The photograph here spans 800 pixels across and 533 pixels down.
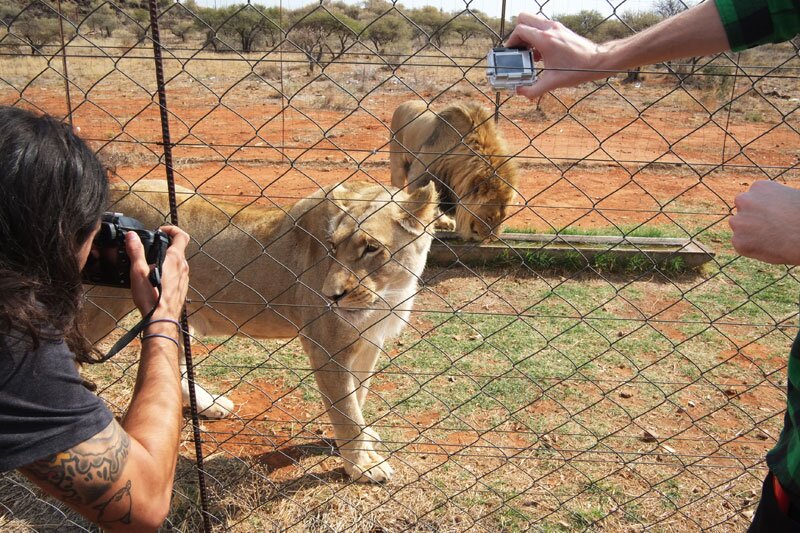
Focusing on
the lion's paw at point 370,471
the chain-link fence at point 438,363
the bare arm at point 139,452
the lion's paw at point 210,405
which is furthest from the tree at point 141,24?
the lion's paw at point 370,471

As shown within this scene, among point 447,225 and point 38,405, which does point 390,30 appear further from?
point 38,405

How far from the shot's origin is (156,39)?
211 cm

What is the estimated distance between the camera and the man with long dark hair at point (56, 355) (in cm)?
149

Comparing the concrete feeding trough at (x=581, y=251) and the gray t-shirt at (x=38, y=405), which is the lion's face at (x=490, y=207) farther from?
the gray t-shirt at (x=38, y=405)

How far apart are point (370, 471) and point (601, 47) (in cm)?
280

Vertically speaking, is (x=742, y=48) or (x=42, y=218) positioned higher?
(x=742, y=48)

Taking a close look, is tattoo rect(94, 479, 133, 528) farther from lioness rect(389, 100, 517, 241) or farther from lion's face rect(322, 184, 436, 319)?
lioness rect(389, 100, 517, 241)

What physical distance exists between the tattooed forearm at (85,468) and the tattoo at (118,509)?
3 cm

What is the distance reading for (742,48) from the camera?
1685mm

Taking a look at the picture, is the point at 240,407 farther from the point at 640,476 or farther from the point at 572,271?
the point at 572,271

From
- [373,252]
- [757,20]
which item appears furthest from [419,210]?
[757,20]

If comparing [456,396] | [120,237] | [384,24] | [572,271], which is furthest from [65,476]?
[384,24]

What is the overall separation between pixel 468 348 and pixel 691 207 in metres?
5.97

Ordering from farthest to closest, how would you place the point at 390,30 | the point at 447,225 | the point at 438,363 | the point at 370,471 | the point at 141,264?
the point at 390,30 → the point at 447,225 → the point at 438,363 → the point at 370,471 → the point at 141,264
